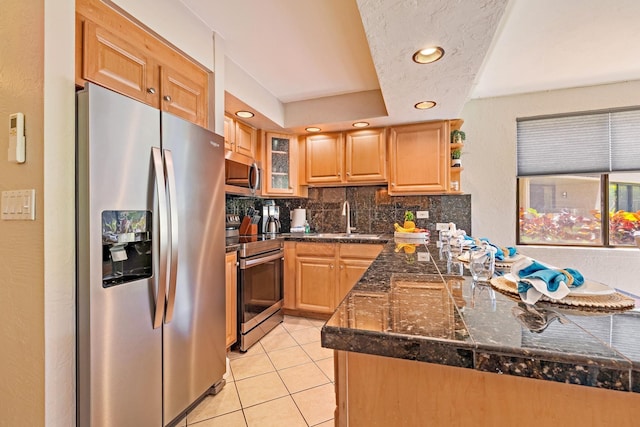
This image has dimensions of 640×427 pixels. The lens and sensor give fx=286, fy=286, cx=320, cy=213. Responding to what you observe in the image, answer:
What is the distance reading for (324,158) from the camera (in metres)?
3.32

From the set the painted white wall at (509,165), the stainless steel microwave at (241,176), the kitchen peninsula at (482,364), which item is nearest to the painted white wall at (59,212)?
the kitchen peninsula at (482,364)

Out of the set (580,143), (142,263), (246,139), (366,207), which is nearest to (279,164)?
(246,139)

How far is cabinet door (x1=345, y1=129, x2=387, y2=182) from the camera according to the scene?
313 centimetres

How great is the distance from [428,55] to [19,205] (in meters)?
2.11

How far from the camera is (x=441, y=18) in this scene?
4.45 ft

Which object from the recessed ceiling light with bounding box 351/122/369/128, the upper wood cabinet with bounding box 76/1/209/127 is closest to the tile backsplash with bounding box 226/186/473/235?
the recessed ceiling light with bounding box 351/122/369/128

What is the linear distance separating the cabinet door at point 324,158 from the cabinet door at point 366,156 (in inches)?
3.7

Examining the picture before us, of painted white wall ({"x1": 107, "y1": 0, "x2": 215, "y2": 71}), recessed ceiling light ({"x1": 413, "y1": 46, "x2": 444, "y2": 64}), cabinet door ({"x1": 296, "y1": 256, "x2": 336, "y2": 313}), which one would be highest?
painted white wall ({"x1": 107, "y1": 0, "x2": 215, "y2": 71})

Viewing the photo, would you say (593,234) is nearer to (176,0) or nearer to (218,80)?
(218,80)

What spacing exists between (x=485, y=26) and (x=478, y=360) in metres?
1.58

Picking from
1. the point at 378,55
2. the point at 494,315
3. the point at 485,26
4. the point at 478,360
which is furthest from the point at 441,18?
the point at 478,360

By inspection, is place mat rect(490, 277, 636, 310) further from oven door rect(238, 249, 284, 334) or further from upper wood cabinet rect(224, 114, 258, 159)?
upper wood cabinet rect(224, 114, 258, 159)

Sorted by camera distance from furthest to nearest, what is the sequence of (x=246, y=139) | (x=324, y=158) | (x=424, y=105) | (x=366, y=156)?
(x=324, y=158)
(x=366, y=156)
(x=246, y=139)
(x=424, y=105)

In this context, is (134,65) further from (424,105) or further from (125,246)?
(424,105)
